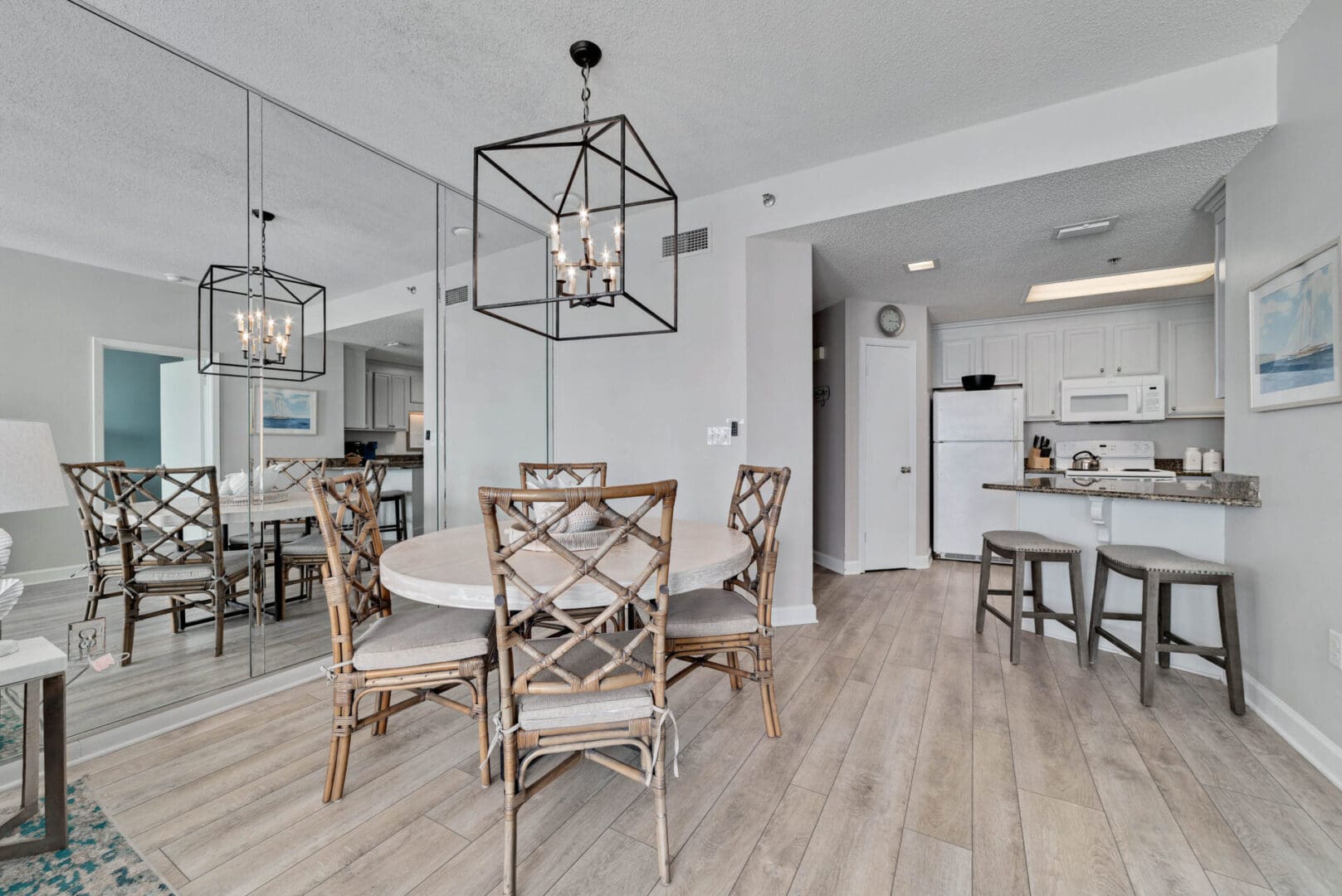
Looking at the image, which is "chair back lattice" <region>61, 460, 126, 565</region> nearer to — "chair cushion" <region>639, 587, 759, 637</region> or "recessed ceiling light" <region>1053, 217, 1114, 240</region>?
"chair cushion" <region>639, 587, 759, 637</region>

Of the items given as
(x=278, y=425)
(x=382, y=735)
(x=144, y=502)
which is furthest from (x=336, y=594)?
(x=278, y=425)

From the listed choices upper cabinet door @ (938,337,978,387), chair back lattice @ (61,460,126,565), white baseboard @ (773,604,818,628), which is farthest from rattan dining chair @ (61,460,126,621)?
upper cabinet door @ (938,337,978,387)

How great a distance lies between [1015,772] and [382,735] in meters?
2.25

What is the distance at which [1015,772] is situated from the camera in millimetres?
1735

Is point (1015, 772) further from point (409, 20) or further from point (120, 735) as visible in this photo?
point (409, 20)

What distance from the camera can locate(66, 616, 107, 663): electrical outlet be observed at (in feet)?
6.05

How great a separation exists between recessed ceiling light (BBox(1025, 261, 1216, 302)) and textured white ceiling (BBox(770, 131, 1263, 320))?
0.09m

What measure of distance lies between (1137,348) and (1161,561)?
3.48 meters

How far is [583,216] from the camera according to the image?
1714 millimetres

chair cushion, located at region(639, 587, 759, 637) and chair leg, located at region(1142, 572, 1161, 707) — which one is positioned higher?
chair cushion, located at region(639, 587, 759, 637)

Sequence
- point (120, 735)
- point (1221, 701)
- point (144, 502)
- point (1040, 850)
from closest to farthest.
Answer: point (1040, 850)
point (120, 735)
point (144, 502)
point (1221, 701)

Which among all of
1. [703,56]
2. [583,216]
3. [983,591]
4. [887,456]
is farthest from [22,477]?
[887,456]

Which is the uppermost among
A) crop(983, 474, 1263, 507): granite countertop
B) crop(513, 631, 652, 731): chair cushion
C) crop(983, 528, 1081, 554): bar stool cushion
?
crop(983, 474, 1263, 507): granite countertop

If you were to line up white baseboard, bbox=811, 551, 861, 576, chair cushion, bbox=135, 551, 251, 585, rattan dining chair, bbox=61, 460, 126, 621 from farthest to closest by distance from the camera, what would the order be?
white baseboard, bbox=811, 551, 861, 576, chair cushion, bbox=135, 551, 251, 585, rattan dining chair, bbox=61, 460, 126, 621
